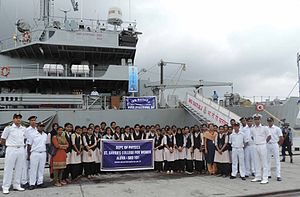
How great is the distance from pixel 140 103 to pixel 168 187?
27.9 feet

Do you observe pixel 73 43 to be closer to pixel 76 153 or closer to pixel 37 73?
pixel 37 73

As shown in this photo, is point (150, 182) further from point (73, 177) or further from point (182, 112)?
point (182, 112)

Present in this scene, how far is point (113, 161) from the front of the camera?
944 centimetres

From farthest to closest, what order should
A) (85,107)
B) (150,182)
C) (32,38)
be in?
(32,38) → (85,107) → (150,182)

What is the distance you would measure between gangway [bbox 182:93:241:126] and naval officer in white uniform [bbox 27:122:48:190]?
884 cm

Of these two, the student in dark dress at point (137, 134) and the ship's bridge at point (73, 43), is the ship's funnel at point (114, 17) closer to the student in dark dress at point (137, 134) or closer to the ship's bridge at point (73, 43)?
the ship's bridge at point (73, 43)

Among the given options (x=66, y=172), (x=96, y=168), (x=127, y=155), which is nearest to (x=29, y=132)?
(x=66, y=172)

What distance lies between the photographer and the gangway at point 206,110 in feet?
48.5

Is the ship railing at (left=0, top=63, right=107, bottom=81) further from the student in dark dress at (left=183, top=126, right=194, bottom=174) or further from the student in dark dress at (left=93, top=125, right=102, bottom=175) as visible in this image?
the student in dark dress at (left=183, top=126, right=194, bottom=174)

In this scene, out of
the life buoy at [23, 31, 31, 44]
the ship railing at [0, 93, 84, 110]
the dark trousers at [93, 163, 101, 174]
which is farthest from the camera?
the life buoy at [23, 31, 31, 44]

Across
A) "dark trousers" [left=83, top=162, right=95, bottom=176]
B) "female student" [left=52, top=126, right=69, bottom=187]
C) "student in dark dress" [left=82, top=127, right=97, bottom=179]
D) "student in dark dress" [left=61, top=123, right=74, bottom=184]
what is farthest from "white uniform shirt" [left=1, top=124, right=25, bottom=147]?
"dark trousers" [left=83, top=162, right=95, bottom=176]

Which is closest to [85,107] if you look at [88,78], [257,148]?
[88,78]

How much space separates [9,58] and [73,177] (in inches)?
487

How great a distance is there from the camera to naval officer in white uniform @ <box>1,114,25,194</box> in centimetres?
732
